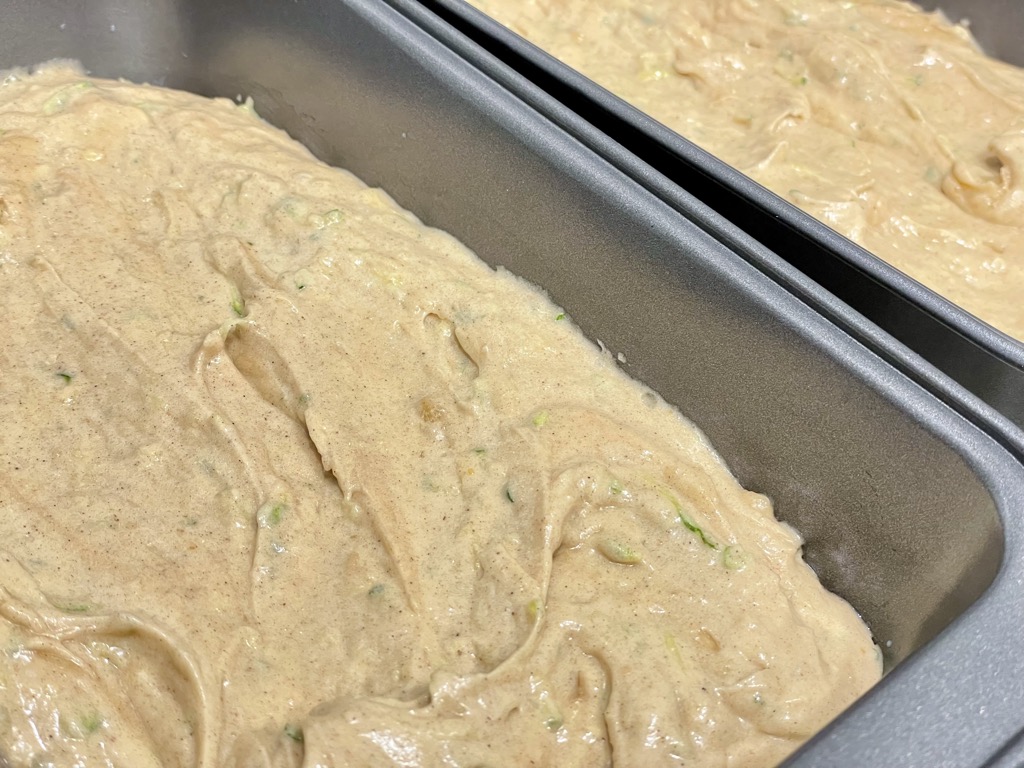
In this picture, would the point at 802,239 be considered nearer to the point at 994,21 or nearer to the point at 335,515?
the point at 335,515

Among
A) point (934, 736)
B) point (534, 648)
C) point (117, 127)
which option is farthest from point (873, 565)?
point (117, 127)

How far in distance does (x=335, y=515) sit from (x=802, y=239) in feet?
3.54

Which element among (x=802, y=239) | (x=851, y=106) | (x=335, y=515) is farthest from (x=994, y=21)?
(x=335, y=515)

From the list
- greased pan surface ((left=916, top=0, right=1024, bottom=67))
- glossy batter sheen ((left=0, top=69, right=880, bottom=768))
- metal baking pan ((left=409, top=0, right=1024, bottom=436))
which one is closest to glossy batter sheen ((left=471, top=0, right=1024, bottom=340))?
greased pan surface ((left=916, top=0, right=1024, bottom=67))

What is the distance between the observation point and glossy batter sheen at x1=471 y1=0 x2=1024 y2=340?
2303 millimetres

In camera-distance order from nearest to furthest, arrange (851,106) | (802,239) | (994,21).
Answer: (802,239) < (851,106) < (994,21)

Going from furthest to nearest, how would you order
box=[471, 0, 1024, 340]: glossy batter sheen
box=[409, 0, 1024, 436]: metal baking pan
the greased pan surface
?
1. the greased pan surface
2. box=[471, 0, 1024, 340]: glossy batter sheen
3. box=[409, 0, 1024, 436]: metal baking pan

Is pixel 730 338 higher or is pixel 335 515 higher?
pixel 730 338

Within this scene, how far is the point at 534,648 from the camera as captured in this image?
148 cm

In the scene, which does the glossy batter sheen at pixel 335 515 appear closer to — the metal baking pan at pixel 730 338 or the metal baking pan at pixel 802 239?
the metal baking pan at pixel 730 338

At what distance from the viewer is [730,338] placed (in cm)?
170

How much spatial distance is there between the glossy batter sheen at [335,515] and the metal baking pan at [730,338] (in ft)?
0.30

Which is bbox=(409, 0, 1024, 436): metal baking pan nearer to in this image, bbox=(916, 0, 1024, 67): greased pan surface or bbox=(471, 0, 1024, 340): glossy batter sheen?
bbox=(471, 0, 1024, 340): glossy batter sheen

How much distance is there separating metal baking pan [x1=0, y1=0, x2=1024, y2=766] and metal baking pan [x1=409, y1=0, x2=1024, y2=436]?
17 cm
